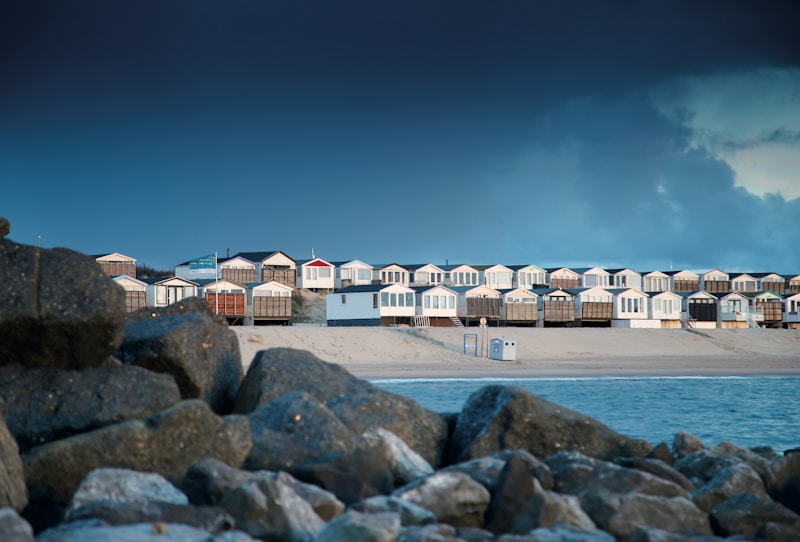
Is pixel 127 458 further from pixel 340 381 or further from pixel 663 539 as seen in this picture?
pixel 663 539

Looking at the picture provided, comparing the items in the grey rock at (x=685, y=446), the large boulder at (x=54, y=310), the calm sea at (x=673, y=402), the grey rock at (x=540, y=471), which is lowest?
the calm sea at (x=673, y=402)

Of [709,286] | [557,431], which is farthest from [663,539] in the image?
[709,286]

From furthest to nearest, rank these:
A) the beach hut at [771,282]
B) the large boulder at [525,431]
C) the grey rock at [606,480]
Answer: the beach hut at [771,282] < the large boulder at [525,431] < the grey rock at [606,480]

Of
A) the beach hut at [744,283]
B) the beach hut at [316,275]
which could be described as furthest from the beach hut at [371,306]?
the beach hut at [744,283]

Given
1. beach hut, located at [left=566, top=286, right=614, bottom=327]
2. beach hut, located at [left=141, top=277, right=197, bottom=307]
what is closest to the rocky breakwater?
beach hut, located at [left=141, top=277, right=197, bottom=307]

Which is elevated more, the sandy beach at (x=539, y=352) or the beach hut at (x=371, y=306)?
the beach hut at (x=371, y=306)

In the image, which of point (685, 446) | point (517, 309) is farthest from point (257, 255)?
point (685, 446)

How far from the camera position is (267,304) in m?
71.5

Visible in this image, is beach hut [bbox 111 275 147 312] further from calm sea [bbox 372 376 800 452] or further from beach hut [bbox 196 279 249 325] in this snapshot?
calm sea [bbox 372 376 800 452]

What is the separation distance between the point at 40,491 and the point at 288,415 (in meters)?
2.59

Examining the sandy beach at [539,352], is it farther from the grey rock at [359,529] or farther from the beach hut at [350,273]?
the grey rock at [359,529]

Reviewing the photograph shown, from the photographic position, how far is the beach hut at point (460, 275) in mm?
93956

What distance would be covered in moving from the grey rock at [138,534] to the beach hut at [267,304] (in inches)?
2548

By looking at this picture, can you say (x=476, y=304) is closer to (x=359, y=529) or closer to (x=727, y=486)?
(x=727, y=486)
